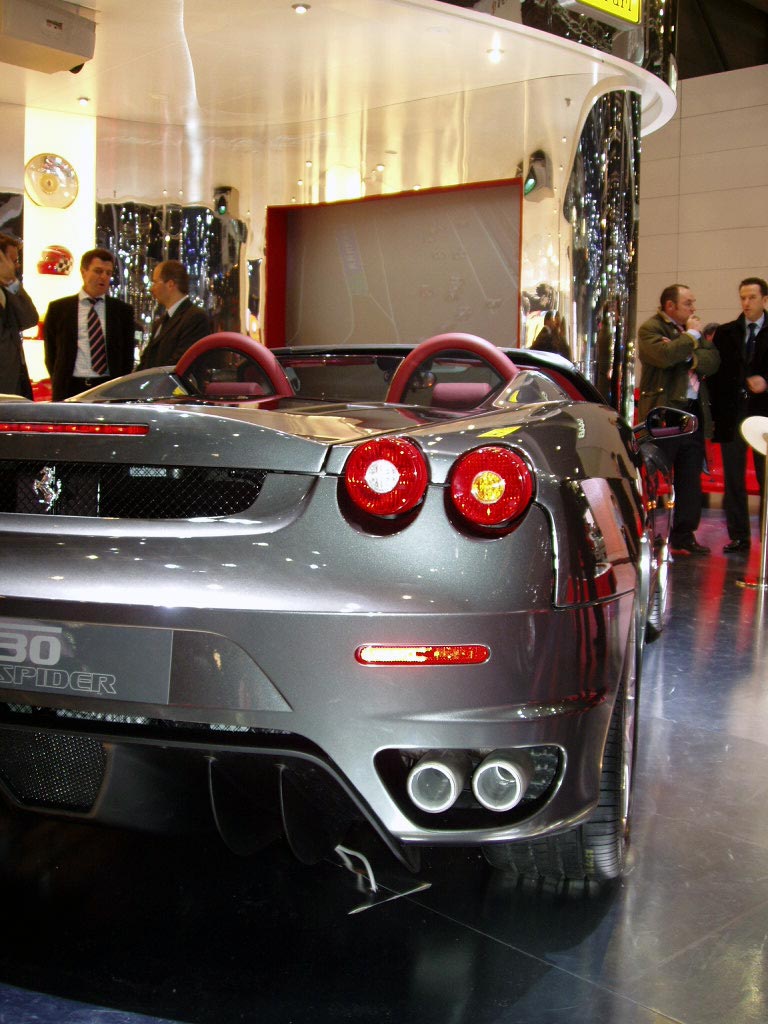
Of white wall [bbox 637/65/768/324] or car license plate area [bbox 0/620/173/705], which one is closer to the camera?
car license plate area [bbox 0/620/173/705]

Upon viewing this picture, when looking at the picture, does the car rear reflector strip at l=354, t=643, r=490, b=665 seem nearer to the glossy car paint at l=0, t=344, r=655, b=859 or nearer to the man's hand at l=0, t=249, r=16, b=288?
the glossy car paint at l=0, t=344, r=655, b=859

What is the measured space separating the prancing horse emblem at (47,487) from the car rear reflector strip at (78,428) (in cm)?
7

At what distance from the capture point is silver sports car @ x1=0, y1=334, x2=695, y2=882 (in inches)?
65.0

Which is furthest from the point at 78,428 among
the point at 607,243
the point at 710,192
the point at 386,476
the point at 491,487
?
the point at 710,192

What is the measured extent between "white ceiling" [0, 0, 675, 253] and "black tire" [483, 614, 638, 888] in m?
6.11

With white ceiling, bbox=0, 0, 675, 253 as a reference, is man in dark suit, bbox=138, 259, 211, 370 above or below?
below

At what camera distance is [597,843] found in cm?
206

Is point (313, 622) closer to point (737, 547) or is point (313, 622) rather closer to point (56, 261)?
point (737, 547)

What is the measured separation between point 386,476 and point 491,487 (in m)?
0.17

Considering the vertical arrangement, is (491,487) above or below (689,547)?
above

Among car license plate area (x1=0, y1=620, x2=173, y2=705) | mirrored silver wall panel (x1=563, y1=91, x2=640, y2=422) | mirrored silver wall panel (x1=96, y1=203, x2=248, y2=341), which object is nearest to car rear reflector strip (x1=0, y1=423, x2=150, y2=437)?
car license plate area (x1=0, y1=620, x2=173, y2=705)

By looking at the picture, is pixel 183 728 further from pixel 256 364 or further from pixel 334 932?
pixel 256 364

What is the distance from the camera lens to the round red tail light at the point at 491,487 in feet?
5.58

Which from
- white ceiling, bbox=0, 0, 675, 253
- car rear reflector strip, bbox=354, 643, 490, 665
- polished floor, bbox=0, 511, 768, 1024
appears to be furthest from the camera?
white ceiling, bbox=0, 0, 675, 253
